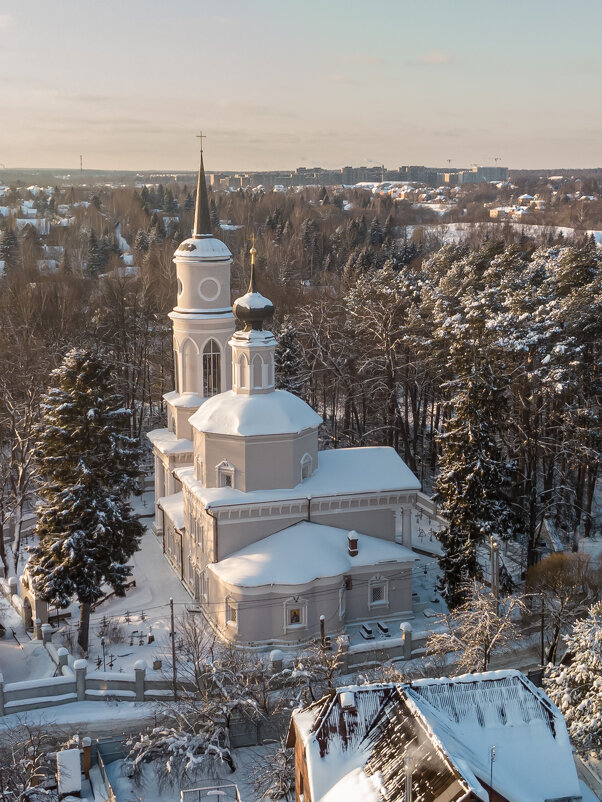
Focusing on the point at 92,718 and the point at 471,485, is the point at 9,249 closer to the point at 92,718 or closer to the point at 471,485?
the point at 471,485

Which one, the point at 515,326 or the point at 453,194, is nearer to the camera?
the point at 515,326

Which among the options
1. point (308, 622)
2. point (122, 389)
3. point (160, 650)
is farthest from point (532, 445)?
point (122, 389)

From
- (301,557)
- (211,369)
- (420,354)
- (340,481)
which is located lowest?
(301,557)

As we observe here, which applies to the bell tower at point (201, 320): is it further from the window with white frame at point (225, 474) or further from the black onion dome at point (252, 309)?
the window with white frame at point (225, 474)

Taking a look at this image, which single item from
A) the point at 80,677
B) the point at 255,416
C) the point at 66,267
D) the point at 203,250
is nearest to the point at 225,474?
the point at 255,416

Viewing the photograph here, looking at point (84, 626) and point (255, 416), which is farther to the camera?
point (255, 416)

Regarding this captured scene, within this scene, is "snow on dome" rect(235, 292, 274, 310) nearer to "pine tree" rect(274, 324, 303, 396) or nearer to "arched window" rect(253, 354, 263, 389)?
"arched window" rect(253, 354, 263, 389)

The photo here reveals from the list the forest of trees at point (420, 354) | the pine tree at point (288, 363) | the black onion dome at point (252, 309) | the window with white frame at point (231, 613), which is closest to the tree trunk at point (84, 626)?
the window with white frame at point (231, 613)

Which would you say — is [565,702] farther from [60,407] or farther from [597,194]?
[597,194]
